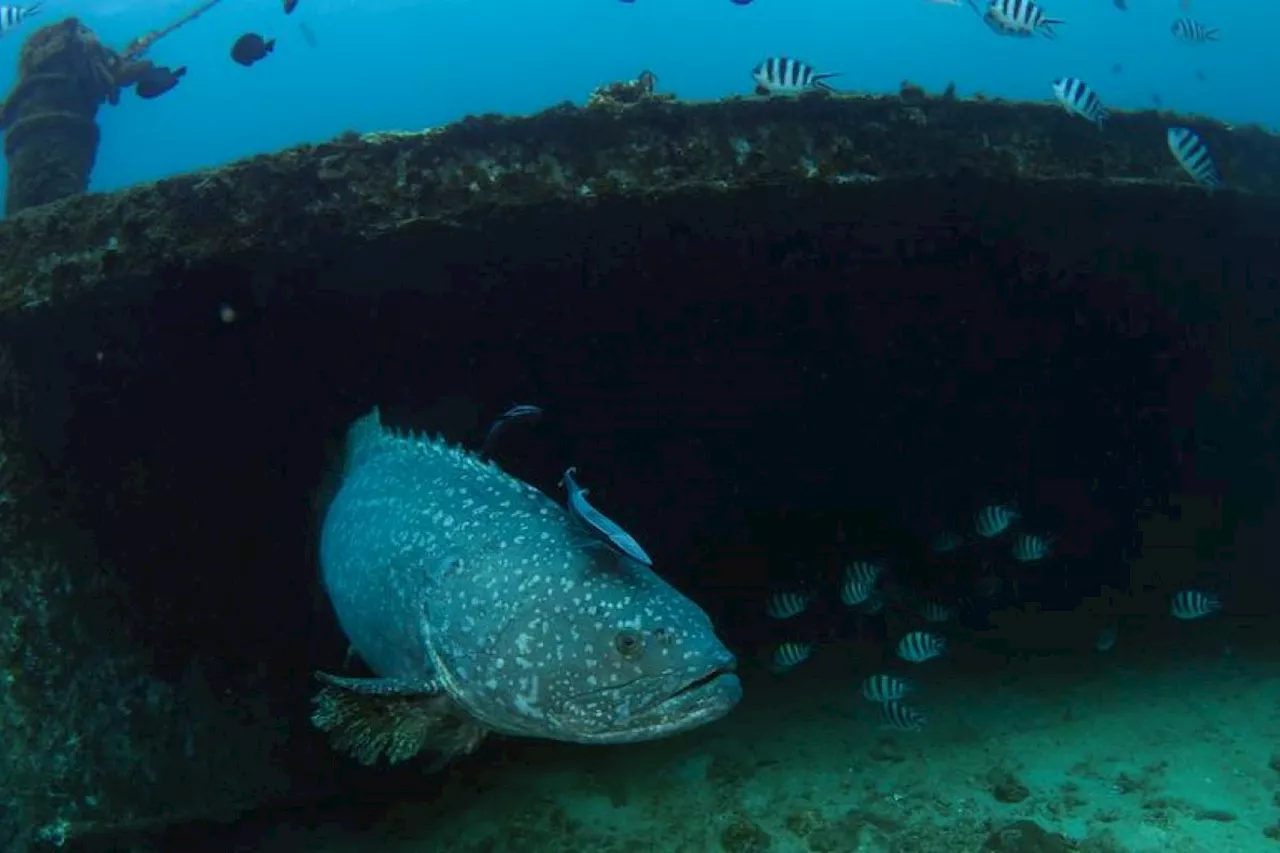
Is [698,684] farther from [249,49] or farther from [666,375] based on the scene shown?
[249,49]

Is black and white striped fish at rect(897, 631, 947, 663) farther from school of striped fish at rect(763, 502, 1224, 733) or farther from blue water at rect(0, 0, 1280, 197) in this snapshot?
blue water at rect(0, 0, 1280, 197)

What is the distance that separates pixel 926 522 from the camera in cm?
653

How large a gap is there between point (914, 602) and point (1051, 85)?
4.52 m

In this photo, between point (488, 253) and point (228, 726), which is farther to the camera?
point (228, 726)

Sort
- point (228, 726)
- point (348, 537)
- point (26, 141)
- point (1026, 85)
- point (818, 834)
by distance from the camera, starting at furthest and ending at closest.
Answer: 1. point (1026, 85)
2. point (26, 141)
3. point (228, 726)
4. point (818, 834)
5. point (348, 537)

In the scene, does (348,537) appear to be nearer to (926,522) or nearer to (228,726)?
(228,726)

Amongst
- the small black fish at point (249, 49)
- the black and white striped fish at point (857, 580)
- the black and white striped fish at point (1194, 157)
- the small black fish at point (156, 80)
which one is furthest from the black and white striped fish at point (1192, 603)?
the small black fish at point (156, 80)

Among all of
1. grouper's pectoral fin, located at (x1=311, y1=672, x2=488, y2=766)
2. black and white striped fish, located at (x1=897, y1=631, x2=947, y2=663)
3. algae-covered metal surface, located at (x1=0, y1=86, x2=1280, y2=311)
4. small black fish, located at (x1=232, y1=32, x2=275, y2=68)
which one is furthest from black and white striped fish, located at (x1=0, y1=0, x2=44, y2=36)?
black and white striped fish, located at (x1=897, y1=631, x2=947, y2=663)

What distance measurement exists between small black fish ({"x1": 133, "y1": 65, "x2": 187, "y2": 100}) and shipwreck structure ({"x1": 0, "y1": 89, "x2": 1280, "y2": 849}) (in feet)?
20.5

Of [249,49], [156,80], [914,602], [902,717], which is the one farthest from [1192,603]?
[156,80]

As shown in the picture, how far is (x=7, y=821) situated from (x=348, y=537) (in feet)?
8.70

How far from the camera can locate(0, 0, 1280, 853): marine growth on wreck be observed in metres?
4.00

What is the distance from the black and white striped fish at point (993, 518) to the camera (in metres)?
6.35

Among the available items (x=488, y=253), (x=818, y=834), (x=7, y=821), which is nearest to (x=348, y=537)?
(x=488, y=253)
